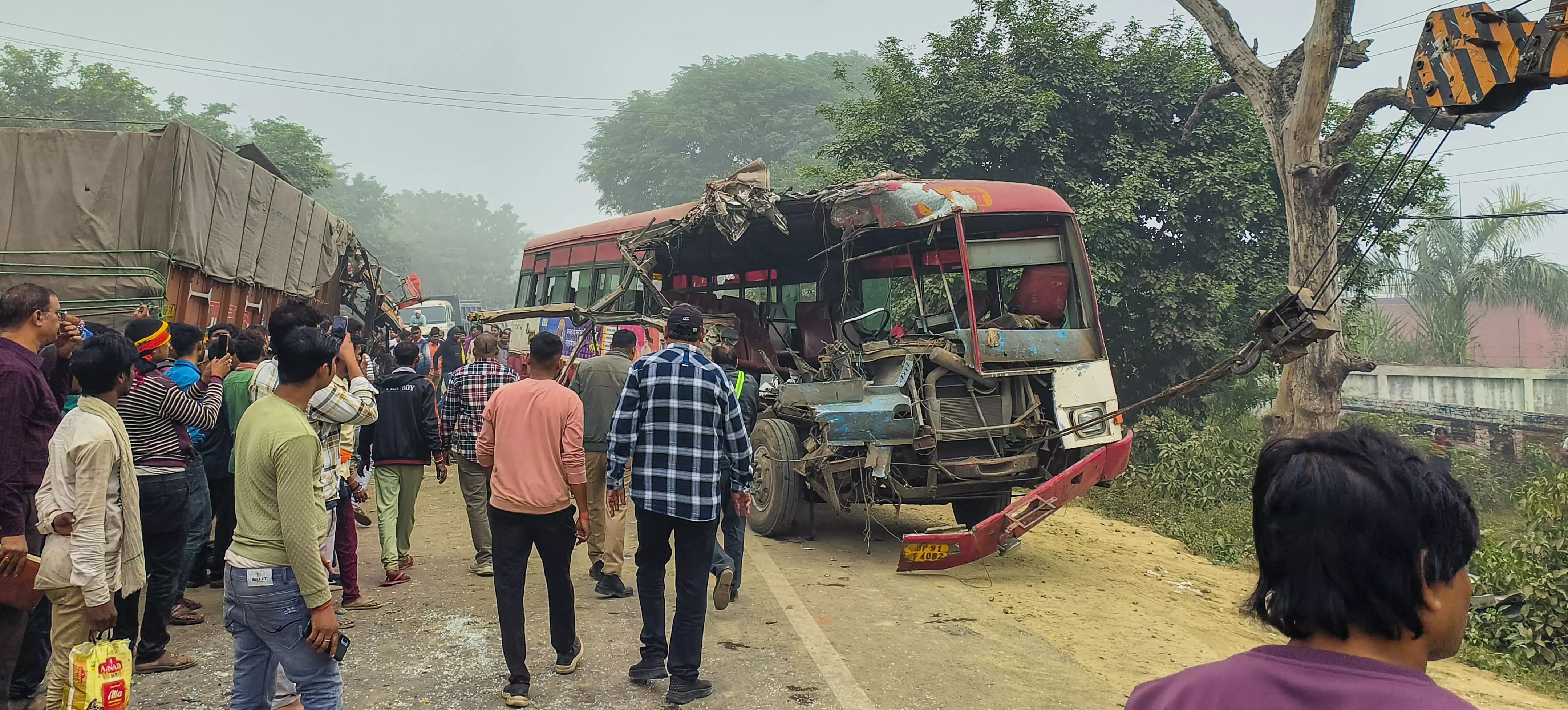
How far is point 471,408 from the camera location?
18.9ft

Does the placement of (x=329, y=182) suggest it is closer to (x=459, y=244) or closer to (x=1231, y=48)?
(x=1231, y=48)

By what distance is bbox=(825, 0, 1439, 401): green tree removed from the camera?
12680mm

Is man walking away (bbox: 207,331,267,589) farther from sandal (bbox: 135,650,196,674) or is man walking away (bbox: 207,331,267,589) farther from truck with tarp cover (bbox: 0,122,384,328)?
truck with tarp cover (bbox: 0,122,384,328)

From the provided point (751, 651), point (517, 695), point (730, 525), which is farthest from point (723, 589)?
point (517, 695)

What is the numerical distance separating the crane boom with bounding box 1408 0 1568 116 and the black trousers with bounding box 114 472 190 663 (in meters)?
7.03

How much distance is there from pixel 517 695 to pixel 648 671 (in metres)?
0.59

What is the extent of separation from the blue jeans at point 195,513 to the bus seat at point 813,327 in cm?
576

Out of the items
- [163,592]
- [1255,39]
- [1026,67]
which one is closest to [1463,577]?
[163,592]

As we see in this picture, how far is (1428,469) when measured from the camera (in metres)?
1.23

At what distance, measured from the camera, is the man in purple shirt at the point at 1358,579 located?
116cm

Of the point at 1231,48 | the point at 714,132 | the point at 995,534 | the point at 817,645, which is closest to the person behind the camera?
the point at 817,645

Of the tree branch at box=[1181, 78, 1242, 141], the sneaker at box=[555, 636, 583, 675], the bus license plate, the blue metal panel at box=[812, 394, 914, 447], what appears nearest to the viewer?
the sneaker at box=[555, 636, 583, 675]

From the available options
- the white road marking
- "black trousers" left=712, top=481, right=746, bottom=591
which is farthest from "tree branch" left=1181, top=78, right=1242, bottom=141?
"black trousers" left=712, top=481, right=746, bottom=591

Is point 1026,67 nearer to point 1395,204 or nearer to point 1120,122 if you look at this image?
point 1120,122
